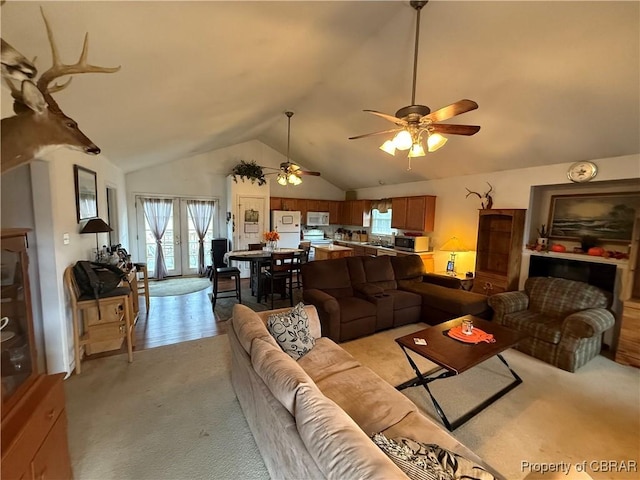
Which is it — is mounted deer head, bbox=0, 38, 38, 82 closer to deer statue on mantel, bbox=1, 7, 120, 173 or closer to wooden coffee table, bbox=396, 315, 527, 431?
deer statue on mantel, bbox=1, 7, 120, 173

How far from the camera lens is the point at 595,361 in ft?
10.3

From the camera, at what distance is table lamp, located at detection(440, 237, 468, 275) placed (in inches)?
195

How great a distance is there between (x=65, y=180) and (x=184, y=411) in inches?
96.7

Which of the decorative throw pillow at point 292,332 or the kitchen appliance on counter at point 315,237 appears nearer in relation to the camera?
the decorative throw pillow at point 292,332

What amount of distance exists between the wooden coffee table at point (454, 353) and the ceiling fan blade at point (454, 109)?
5.98ft

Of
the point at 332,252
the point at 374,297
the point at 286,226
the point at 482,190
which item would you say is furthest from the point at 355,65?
the point at 286,226

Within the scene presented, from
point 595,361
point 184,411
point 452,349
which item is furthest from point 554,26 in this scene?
point 184,411

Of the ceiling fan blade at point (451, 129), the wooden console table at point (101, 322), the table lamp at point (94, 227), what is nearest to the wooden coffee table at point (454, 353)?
the ceiling fan blade at point (451, 129)

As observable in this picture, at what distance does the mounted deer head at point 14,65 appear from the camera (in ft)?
2.76

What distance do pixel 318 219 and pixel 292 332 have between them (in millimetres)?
5841

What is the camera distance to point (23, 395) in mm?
1294

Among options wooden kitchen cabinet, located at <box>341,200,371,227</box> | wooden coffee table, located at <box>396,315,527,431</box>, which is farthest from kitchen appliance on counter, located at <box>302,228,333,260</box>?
wooden coffee table, located at <box>396,315,527,431</box>

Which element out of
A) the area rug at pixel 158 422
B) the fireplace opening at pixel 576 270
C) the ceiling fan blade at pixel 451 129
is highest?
the ceiling fan blade at pixel 451 129

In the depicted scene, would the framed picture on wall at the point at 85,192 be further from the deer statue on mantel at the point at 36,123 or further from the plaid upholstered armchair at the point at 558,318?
the plaid upholstered armchair at the point at 558,318
